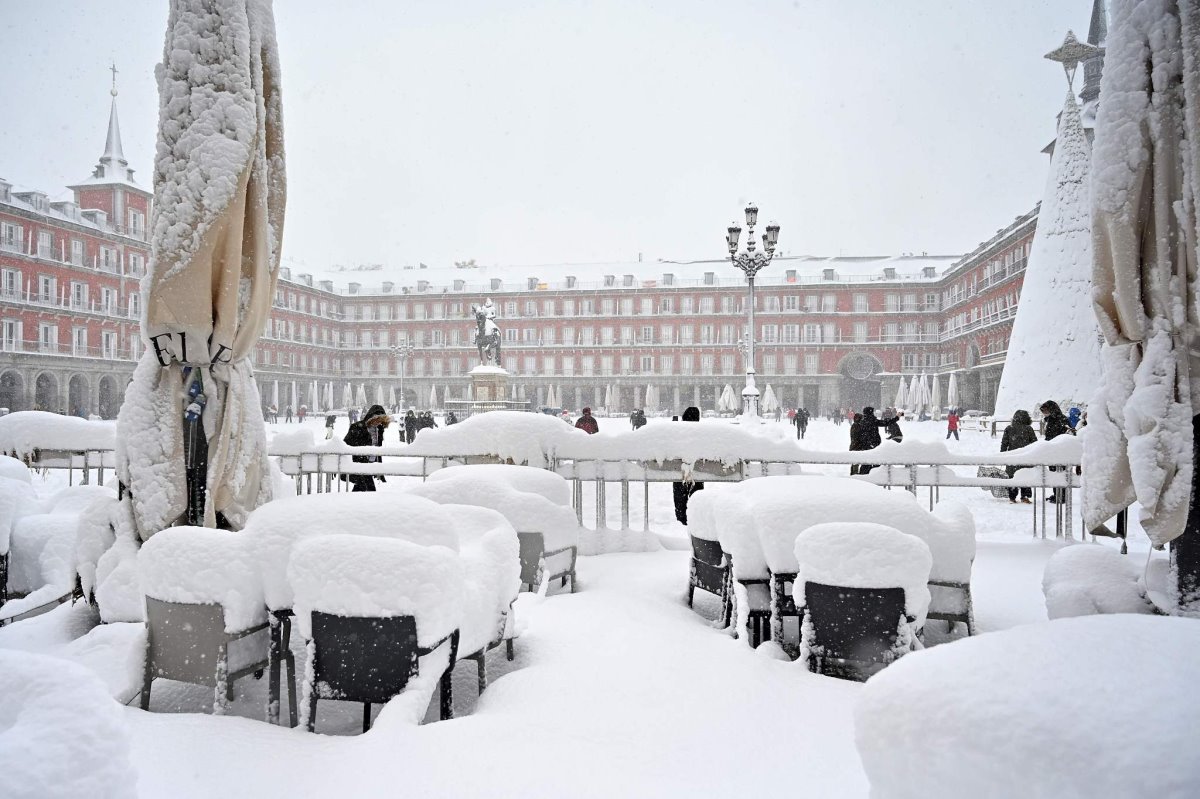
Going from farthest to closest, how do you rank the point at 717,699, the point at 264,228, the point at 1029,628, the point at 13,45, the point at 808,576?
1. the point at 264,228
2. the point at 13,45
3. the point at 808,576
4. the point at 717,699
5. the point at 1029,628

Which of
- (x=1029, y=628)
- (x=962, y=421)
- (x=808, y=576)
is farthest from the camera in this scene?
(x=962, y=421)

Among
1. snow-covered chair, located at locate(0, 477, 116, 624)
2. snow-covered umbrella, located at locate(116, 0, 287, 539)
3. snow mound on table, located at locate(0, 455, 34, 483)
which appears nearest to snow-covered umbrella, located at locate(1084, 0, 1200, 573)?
snow-covered umbrella, located at locate(116, 0, 287, 539)

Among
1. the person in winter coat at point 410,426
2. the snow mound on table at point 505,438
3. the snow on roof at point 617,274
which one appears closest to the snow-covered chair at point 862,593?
the snow mound on table at point 505,438

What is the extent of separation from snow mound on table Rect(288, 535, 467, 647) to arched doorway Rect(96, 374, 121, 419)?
1672 inches

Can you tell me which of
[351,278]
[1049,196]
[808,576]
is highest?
[351,278]

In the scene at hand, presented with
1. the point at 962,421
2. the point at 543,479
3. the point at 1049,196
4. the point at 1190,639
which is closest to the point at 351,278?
the point at 962,421

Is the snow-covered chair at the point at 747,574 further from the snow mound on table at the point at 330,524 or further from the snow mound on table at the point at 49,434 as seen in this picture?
the snow mound on table at the point at 49,434

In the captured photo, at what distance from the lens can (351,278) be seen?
206 ft

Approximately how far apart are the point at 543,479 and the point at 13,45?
11.7 ft

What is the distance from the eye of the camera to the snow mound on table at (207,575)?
2477mm

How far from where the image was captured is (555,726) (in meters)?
2.45

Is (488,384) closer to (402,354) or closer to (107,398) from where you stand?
(107,398)

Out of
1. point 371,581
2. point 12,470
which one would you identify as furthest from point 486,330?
point 371,581

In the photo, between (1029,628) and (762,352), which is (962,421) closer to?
(762,352)
